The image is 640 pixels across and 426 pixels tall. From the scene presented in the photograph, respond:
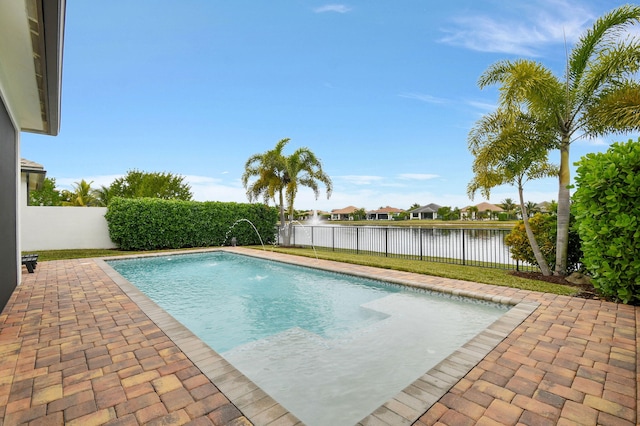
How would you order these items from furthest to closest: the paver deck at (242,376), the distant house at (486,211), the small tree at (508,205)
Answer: the distant house at (486,211)
the small tree at (508,205)
the paver deck at (242,376)

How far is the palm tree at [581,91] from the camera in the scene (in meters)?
5.36

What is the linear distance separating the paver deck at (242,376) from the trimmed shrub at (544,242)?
2.35m

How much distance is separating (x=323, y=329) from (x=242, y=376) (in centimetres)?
210

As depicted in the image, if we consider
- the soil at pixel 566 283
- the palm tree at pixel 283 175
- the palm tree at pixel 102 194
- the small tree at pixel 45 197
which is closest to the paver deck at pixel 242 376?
the soil at pixel 566 283

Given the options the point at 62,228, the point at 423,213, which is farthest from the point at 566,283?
the point at 423,213

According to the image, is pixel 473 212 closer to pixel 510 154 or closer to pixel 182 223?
pixel 510 154

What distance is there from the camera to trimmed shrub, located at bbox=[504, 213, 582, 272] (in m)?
6.25

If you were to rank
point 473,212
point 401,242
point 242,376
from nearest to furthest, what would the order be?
point 242,376, point 401,242, point 473,212

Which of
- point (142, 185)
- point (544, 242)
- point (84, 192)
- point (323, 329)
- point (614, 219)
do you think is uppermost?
point (142, 185)

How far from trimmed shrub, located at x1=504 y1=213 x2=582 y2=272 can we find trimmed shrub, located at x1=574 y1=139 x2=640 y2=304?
1.22m

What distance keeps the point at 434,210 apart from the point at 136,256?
62324 mm

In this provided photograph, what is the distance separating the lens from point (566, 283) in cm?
573

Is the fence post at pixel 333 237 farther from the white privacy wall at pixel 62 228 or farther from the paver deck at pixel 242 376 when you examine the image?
the white privacy wall at pixel 62 228

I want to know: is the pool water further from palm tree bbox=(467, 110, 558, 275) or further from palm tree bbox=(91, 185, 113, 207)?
palm tree bbox=(91, 185, 113, 207)
